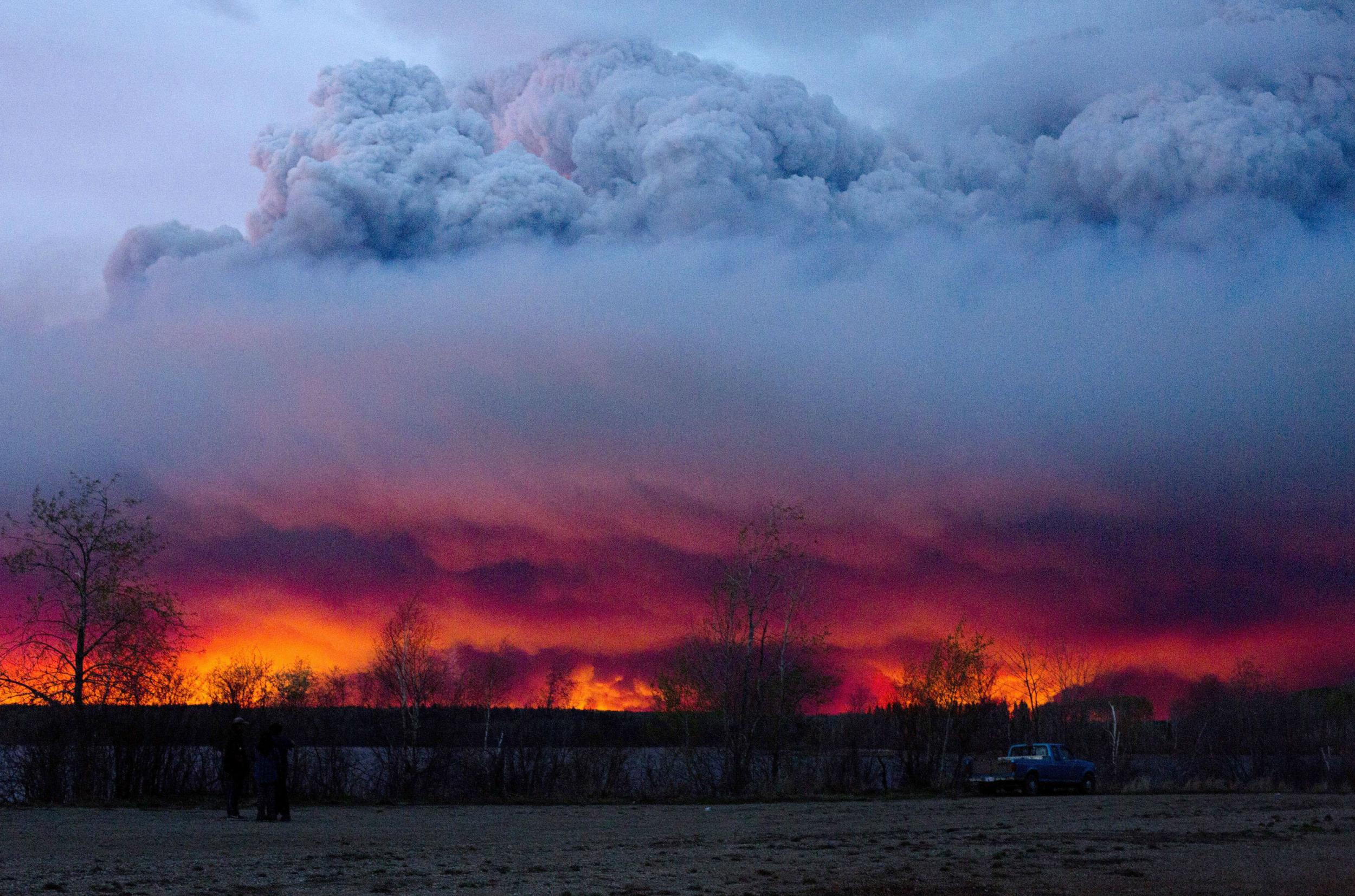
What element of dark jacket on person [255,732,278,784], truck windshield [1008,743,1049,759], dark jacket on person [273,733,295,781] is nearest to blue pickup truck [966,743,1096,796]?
truck windshield [1008,743,1049,759]

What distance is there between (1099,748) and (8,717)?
4053 cm

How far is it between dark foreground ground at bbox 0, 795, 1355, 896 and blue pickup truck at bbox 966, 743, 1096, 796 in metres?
10.3

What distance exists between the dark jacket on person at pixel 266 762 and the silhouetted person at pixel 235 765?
1089 mm

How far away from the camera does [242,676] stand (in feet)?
103

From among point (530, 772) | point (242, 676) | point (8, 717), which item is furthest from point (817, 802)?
point (8, 717)

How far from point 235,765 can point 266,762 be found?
4.90ft

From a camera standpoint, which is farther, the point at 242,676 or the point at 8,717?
the point at 242,676

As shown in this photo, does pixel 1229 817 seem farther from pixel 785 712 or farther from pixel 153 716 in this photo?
pixel 153 716

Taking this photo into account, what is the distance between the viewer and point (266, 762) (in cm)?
2164

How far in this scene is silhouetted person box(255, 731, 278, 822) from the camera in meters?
21.7

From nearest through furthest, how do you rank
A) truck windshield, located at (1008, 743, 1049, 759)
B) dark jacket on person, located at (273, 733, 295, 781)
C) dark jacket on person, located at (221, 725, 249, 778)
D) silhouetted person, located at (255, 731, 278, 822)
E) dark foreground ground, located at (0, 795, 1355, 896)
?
dark foreground ground, located at (0, 795, 1355, 896) → silhouetted person, located at (255, 731, 278, 822) → dark jacket on person, located at (273, 733, 295, 781) → dark jacket on person, located at (221, 725, 249, 778) → truck windshield, located at (1008, 743, 1049, 759)

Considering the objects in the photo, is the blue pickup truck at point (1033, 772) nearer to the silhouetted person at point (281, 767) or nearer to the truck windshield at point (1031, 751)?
the truck windshield at point (1031, 751)

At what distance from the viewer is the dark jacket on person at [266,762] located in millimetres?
21656

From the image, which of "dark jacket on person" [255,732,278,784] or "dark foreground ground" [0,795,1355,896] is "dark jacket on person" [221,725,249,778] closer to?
"dark foreground ground" [0,795,1355,896]
